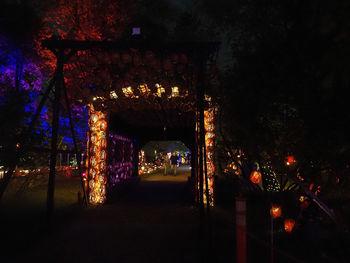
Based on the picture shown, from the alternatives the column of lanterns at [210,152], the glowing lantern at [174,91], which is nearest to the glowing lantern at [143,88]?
the glowing lantern at [174,91]

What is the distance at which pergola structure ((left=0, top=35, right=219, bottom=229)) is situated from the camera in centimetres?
643

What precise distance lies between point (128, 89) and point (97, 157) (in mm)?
2829

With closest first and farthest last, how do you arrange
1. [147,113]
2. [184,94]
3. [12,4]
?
[184,94], [147,113], [12,4]

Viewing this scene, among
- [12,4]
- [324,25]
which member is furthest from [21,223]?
[12,4]

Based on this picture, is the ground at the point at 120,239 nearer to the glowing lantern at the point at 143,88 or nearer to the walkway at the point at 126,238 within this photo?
the walkway at the point at 126,238

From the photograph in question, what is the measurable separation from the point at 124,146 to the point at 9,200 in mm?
6270

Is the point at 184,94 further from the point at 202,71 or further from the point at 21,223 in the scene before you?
the point at 21,223

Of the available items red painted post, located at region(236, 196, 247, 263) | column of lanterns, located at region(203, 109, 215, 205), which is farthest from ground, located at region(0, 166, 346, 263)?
column of lanterns, located at region(203, 109, 215, 205)

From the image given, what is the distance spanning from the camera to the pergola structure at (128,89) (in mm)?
6426

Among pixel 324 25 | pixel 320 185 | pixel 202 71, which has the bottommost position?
pixel 320 185

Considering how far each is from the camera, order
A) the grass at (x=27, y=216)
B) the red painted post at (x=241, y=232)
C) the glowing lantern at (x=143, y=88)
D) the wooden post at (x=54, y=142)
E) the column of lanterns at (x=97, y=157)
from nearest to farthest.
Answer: the red painted post at (x=241, y=232) < the grass at (x=27, y=216) < the wooden post at (x=54, y=142) < the glowing lantern at (x=143, y=88) < the column of lanterns at (x=97, y=157)

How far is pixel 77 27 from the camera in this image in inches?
843

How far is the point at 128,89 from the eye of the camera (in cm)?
916

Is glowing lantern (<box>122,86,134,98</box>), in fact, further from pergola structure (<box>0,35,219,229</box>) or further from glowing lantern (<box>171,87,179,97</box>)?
glowing lantern (<box>171,87,179,97</box>)
